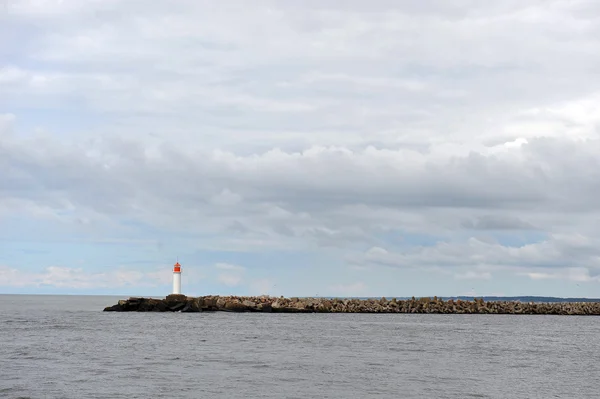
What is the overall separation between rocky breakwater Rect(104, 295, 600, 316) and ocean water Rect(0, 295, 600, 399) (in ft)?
80.4

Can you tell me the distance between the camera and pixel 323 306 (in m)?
88.2

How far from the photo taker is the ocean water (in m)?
26.3

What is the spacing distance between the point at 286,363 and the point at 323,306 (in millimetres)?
54468

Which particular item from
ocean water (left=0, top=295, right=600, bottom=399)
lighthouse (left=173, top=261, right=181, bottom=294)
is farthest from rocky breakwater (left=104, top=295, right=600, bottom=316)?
ocean water (left=0, top=295, right=600, bottom=399)

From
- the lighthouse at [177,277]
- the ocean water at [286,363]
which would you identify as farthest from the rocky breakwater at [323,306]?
the ocean water at [286,363]

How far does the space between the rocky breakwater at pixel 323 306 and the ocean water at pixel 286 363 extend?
964 inches

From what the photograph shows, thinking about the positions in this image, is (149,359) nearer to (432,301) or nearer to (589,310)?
(432,301)

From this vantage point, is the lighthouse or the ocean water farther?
the lighthouse

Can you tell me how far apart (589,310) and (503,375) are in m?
76.3

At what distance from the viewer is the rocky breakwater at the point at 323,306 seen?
82.7m

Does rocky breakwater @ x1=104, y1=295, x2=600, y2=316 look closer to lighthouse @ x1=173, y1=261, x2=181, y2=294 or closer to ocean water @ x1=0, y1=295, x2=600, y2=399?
lighthouse @ x1=173, y1=261, x2=181, y2=294

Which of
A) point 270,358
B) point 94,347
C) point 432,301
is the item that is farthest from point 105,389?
point 432,301

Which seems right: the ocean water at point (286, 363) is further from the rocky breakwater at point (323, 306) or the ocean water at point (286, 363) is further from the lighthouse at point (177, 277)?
the rocky breakwater at point (323, 306)

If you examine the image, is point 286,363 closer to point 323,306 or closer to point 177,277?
point 177,277
